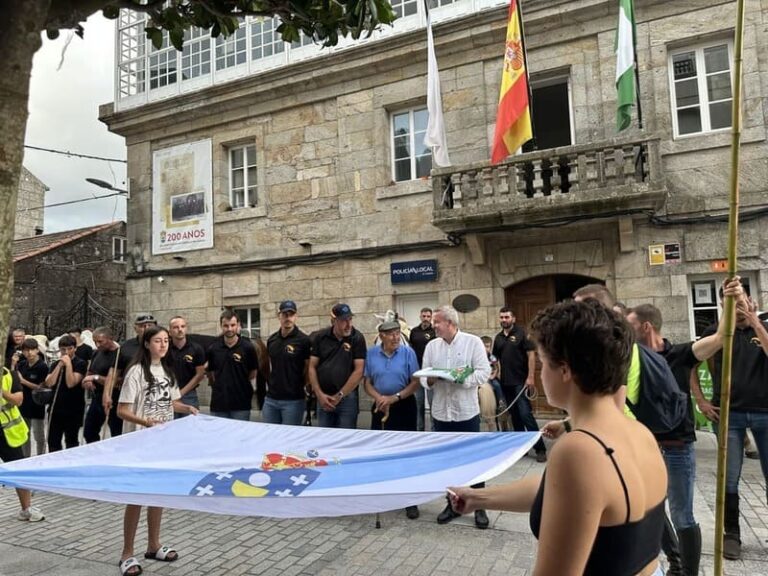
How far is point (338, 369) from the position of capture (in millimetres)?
6012

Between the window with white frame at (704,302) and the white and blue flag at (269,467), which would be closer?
the white and blue flag at (269,467)

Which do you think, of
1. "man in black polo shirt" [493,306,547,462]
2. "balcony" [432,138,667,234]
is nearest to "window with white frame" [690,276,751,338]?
"balcony" [432,138,667,234]

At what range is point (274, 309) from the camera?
12.2 m

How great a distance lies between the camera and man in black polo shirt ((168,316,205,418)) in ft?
21.2

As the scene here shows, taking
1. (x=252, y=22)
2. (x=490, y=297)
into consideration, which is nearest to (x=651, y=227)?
(x=490, y=297)

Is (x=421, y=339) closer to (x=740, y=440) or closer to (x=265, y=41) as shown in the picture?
(x=740, y=440)

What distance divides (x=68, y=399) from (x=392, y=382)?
4165 millimetres

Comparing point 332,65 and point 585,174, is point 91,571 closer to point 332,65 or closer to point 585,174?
point 585,174

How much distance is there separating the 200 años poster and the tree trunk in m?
11.1

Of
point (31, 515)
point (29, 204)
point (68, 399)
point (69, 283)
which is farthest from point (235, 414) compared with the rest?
point (29, 204)

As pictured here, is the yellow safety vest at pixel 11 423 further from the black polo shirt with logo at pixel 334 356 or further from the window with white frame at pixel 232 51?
the window with white frame at pixel 232 51

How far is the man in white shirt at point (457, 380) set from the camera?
5.21 m

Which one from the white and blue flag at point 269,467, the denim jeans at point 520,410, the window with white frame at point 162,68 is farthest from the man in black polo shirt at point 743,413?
the window with white frame at point 162,68

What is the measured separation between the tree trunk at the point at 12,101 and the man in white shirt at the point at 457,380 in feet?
12.7
